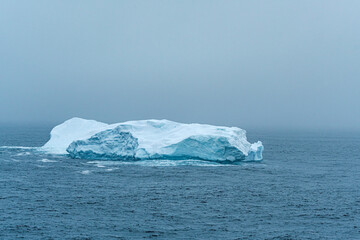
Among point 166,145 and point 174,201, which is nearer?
point 174,201

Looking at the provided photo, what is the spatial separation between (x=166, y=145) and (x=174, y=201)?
16.2 meters

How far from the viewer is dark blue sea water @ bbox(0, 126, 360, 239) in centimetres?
1950

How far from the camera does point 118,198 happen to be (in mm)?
25734

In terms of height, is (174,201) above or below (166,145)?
below

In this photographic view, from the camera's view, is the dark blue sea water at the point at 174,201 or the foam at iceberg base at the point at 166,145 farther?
the foam at iceberg base at the point at 166,145

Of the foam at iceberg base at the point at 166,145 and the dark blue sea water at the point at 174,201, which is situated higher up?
the foam at iceberg base at the point at 166,145

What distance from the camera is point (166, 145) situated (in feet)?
135

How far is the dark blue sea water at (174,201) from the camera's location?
19.5m

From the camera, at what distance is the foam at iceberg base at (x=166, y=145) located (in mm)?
40500

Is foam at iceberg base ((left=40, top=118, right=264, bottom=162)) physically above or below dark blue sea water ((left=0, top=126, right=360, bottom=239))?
above

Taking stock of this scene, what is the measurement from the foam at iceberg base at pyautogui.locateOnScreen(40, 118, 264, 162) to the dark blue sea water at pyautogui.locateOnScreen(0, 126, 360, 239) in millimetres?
1356

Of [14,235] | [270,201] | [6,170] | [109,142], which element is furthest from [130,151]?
[14,235]

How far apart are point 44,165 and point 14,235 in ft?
68.1

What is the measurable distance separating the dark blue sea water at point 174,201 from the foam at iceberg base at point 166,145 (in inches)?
53.4
